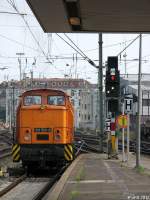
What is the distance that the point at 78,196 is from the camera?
45.4 feet

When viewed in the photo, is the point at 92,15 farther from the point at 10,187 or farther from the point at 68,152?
the point at 68,152

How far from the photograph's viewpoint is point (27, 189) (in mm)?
19109

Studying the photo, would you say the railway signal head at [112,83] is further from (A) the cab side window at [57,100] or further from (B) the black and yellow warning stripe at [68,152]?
(B) the black and yellow warning stripe at [68,152]

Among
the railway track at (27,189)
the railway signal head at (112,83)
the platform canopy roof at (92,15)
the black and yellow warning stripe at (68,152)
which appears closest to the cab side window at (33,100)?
the black and yellow warning stripe at (68,152)

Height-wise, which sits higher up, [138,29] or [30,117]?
[138,29]

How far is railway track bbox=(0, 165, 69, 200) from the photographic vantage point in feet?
54.9

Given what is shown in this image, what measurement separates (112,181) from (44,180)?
17.3ft

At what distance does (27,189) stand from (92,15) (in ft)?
31.6

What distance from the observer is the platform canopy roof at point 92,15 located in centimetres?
984

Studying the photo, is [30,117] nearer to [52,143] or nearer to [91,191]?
[52,143]

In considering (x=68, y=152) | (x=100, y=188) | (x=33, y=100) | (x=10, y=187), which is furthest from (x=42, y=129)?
(x=100, y=188)

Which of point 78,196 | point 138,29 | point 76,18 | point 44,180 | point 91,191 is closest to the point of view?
point 76,18

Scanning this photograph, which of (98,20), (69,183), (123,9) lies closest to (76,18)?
(98,20)

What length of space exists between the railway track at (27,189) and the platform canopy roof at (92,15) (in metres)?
5.56
